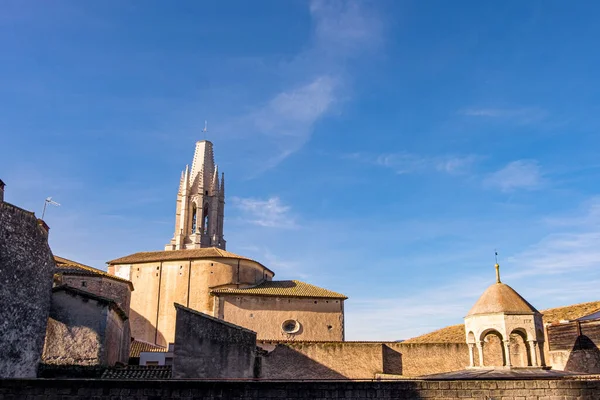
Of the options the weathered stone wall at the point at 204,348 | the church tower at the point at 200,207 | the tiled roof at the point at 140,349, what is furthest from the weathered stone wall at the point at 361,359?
the church tower at the point at 200,207

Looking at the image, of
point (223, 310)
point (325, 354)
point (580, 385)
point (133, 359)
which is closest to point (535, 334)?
point (580, 385)

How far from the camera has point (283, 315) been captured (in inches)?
1433

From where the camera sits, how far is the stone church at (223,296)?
118 feet

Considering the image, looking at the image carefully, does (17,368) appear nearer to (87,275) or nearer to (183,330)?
(183,330)

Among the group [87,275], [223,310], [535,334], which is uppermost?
[87,275]

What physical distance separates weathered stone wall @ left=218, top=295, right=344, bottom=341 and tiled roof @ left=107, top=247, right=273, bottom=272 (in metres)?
5.86

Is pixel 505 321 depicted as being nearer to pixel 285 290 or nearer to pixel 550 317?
pixel 550 317

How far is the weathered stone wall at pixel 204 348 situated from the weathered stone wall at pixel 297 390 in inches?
327

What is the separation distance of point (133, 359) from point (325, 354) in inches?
533

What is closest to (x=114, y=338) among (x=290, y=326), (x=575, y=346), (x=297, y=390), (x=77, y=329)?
(x=77, y=329)

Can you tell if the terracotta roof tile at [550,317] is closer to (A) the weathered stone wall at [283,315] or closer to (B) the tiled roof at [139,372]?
(A) the weathered stone wall at [283,315]

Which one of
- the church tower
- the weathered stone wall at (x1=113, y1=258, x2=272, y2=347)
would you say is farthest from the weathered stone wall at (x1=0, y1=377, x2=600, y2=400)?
the church tower

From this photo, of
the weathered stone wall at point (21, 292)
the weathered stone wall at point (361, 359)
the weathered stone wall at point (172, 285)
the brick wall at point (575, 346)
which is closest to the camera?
the weathered stone wall at point (21, 292)

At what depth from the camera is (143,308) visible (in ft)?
142
